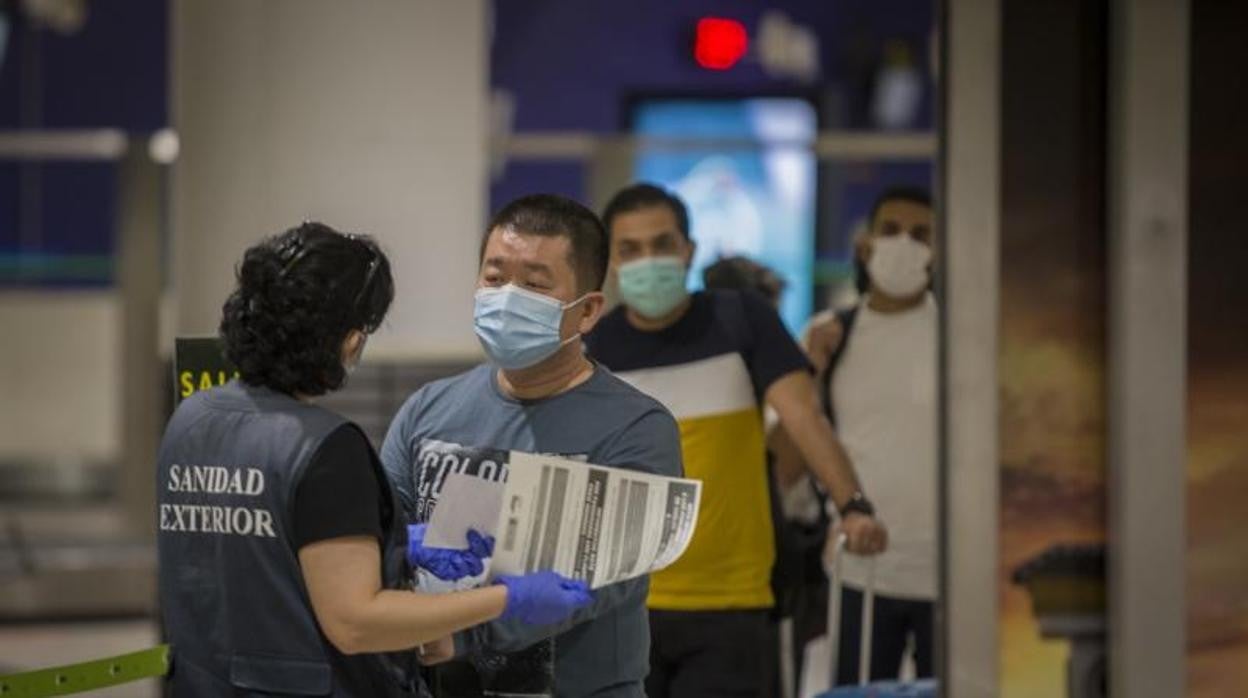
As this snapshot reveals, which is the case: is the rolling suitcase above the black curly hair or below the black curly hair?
below

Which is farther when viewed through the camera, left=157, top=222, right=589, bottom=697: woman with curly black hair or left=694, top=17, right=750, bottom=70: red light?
left=694, top=17, right=750, bottom=70: red light

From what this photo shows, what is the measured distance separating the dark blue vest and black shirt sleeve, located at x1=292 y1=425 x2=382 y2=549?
2 cm

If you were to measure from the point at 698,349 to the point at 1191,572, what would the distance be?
1172mm

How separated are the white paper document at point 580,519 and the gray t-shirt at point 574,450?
90 millimetres

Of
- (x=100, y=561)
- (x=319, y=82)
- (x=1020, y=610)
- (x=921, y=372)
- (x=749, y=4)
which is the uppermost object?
(x=749, y=4)

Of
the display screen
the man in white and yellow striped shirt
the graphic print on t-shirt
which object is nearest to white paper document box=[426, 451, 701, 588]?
the graphic print on t-shirt

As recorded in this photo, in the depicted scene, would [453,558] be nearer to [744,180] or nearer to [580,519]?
[580,519]

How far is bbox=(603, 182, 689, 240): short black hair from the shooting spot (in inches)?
187

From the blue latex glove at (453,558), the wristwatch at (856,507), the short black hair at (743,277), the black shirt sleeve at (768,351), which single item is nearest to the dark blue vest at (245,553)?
the blue latex glove at (453,558)

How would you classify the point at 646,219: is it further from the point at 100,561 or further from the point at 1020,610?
the point at 100,561

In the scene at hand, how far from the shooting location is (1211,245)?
4582 mm

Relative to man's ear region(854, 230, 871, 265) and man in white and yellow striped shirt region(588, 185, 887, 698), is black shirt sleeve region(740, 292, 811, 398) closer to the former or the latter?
man in white and yellow striped shirt region(588, 185, 887, 698)

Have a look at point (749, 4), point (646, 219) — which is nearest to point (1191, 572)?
point (646, 219)

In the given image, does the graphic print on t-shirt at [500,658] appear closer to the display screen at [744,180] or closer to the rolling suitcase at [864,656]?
the rolling suitcase at [864,656]
